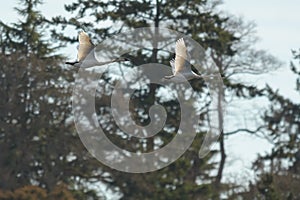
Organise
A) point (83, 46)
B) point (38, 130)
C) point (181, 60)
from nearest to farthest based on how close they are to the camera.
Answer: point (83, 46), point (181, 60), point (38, 130)

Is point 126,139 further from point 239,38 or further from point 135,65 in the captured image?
point 239,38

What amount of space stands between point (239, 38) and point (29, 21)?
7.33 meters

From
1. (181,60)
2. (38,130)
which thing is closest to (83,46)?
(181,60)

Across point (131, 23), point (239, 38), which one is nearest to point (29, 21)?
point (131, 23)

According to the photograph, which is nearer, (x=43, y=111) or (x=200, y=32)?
(x=43, y=111)

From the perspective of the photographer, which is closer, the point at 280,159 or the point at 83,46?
the point at 83,46

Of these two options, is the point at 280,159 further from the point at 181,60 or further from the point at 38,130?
the point at 181,60

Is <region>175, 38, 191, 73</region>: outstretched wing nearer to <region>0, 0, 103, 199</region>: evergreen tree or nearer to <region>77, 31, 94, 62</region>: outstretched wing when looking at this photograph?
<region>77, 31, 94, 62</region>: outstretched wing

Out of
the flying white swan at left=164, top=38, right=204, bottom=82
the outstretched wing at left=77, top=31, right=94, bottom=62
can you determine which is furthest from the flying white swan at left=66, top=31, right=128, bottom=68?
the flying white swan at left=164, top=38, right=204, bottom=82

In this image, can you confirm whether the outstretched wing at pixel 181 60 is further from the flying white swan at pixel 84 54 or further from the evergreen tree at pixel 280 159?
the evergreen tree at pixel 280 159

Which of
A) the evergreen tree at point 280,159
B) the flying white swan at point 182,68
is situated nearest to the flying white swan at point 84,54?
the flying white swan at point 182,68

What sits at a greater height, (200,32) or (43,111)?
(200,32)

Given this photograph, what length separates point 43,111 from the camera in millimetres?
44656

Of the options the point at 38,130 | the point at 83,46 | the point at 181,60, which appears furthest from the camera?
the point at 38,130
